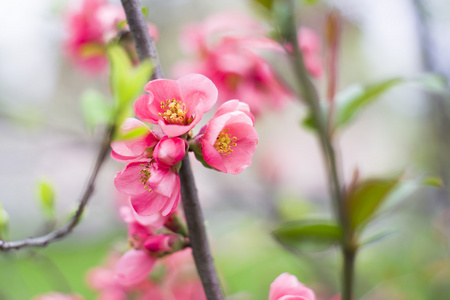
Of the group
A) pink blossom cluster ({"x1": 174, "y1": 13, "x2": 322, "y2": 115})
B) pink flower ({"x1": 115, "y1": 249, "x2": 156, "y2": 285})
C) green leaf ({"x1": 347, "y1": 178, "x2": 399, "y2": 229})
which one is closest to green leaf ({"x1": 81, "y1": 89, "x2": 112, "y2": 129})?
pink flower ({"x1": 115, "y1": 249, "x2": 156, "y2": 285})

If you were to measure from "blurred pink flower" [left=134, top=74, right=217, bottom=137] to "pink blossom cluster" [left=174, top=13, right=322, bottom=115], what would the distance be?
1.18 ft

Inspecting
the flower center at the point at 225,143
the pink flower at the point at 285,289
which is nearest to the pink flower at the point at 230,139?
the flower center at the point at 225,143

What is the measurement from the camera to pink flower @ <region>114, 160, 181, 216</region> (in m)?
0.33

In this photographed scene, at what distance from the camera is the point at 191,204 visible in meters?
0.36

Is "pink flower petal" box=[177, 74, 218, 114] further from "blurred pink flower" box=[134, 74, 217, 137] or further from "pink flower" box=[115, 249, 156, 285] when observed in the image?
"pink flower" box=[115, 249, 156, 285]

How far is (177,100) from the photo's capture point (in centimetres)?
37

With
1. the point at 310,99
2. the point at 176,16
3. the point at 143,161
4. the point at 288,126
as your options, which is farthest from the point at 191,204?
the point at 288,126

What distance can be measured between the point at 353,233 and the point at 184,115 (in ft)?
0.74

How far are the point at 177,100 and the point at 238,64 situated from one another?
0.39 m

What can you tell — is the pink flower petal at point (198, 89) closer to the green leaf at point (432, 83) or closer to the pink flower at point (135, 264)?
the pink flower at point (135, 264)

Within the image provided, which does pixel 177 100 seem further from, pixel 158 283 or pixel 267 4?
pixel 158 283

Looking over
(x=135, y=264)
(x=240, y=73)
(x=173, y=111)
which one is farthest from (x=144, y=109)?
(x=240, y=73)

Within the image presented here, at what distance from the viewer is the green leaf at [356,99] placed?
19.0 inches

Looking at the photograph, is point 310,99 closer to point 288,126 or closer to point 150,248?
point 150,248
